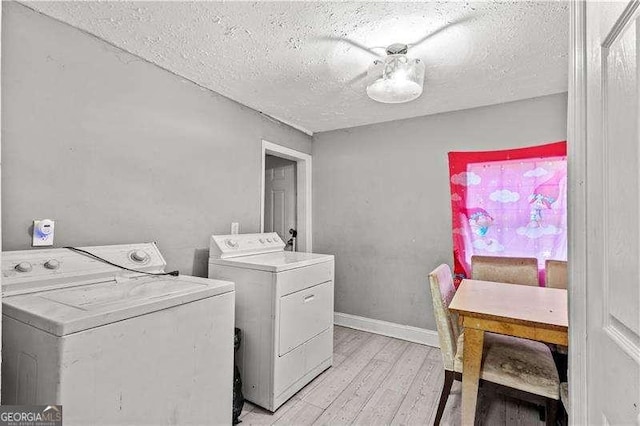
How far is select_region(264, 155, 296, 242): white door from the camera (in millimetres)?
3625

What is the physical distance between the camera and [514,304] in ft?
5.41

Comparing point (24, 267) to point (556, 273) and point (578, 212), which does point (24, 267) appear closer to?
point (578, 212)

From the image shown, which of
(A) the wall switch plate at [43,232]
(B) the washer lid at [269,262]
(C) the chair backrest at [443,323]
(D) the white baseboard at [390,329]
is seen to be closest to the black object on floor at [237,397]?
(B) the washer lid at [269,262]

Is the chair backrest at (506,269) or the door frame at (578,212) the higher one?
the door frame at (578,212)

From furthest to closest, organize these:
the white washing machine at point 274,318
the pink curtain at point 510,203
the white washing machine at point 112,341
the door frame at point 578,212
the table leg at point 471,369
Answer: the pink curtain at point 510,203 → the white washing machine at point 274,318 → the table leg at point 471,369 → the white washing machine at point 112,341 → the door frame at point 578,212

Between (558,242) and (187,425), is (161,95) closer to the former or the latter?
(187,425)

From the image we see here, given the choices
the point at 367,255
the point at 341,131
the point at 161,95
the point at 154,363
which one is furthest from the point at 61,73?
the point at 367,255

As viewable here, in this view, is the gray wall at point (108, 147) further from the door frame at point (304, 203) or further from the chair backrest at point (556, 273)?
the chair backrest at point (556, 273)

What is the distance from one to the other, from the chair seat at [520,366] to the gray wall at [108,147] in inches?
76.5

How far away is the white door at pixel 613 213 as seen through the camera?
502 millimetres

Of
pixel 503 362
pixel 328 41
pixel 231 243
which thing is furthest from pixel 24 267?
pixel 503 362

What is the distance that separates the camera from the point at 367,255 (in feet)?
10.7

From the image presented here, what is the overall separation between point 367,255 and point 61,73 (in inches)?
108

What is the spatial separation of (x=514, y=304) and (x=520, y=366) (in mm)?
302
